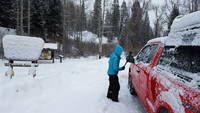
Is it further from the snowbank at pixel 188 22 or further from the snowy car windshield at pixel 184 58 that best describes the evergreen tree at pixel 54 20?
the snowbank at pixel 188 22

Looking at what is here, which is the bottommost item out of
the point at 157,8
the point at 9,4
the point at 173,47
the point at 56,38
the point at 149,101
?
the point at 149,101

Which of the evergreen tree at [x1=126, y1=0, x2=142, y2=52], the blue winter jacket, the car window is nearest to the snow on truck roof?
A: the car window

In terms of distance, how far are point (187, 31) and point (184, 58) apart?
1.37 feet

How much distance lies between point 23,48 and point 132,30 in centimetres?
3072

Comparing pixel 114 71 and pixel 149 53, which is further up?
pixel 149 53

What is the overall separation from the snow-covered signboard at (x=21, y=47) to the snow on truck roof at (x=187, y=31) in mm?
5141

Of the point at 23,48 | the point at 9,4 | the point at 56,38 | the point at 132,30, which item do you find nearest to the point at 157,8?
the point at 132,30

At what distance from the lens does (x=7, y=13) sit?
24516mm

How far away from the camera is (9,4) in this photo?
24844 mm

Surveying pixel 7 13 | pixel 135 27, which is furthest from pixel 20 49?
pixel 135 27

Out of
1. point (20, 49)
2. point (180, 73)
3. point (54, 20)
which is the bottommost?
point (180, 73)

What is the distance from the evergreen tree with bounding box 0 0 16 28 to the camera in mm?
23750

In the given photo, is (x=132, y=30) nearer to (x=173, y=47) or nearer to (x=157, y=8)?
(x=157, y=8)

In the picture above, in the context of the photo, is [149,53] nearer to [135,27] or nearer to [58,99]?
[58,99]
